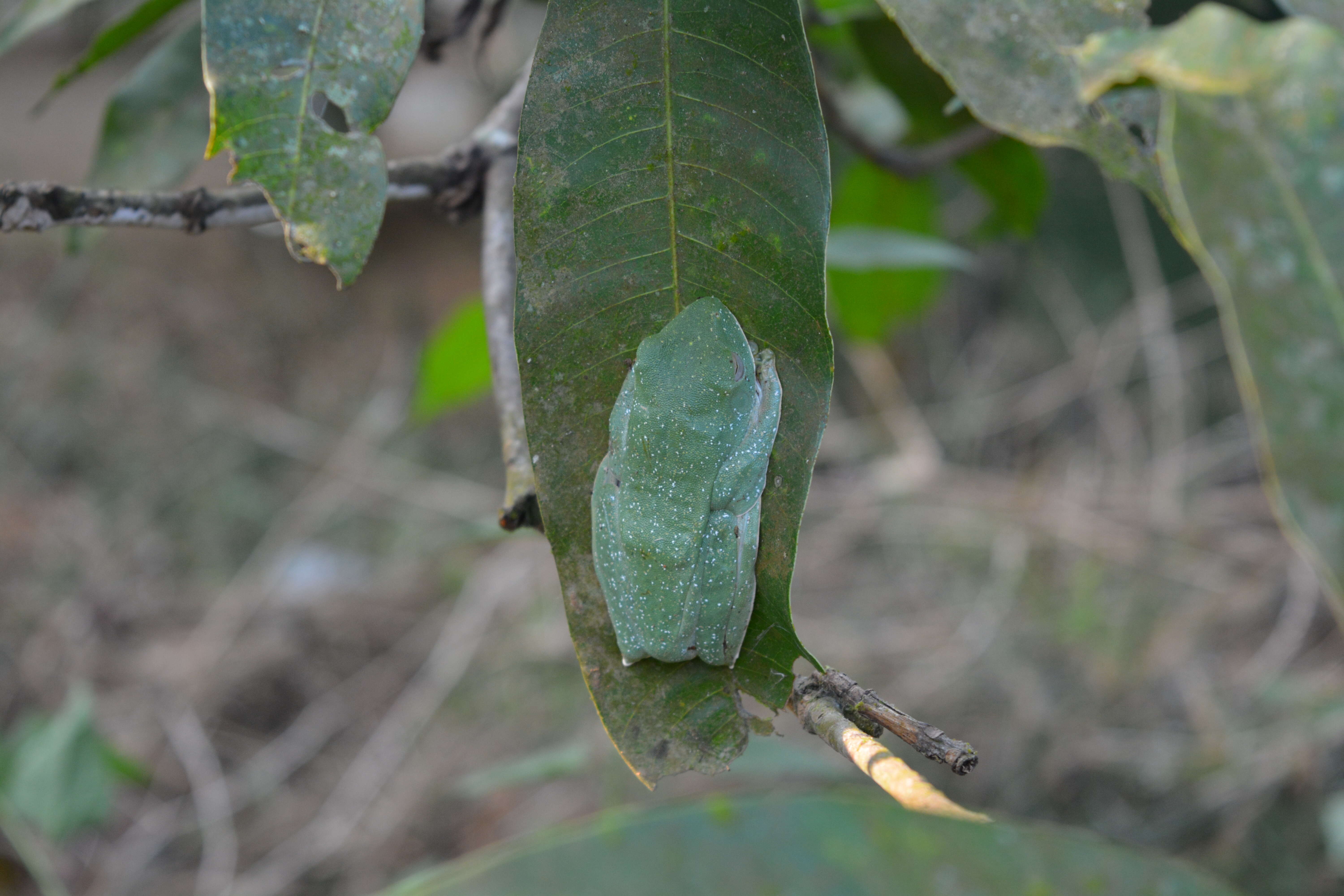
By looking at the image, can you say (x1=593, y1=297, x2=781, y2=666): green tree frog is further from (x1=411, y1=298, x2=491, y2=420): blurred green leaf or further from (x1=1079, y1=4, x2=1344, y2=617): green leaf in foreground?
(x1=411, y1=298, x2=491, y2=420): blurred green leaf

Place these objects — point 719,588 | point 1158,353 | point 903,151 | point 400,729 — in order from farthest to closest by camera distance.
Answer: point 1158,353, point 400,729, point 903,151, point 719,588

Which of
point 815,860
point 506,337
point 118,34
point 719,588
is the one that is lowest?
point 815,860

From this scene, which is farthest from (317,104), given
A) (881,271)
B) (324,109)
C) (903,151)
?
(881,271)

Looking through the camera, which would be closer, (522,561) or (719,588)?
(719,588)

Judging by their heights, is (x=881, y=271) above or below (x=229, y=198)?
below

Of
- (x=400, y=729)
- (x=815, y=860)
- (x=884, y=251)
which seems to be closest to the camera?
(x=815, y=860)

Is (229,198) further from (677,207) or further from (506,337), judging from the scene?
(677,207)

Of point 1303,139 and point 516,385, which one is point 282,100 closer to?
point 516,385
